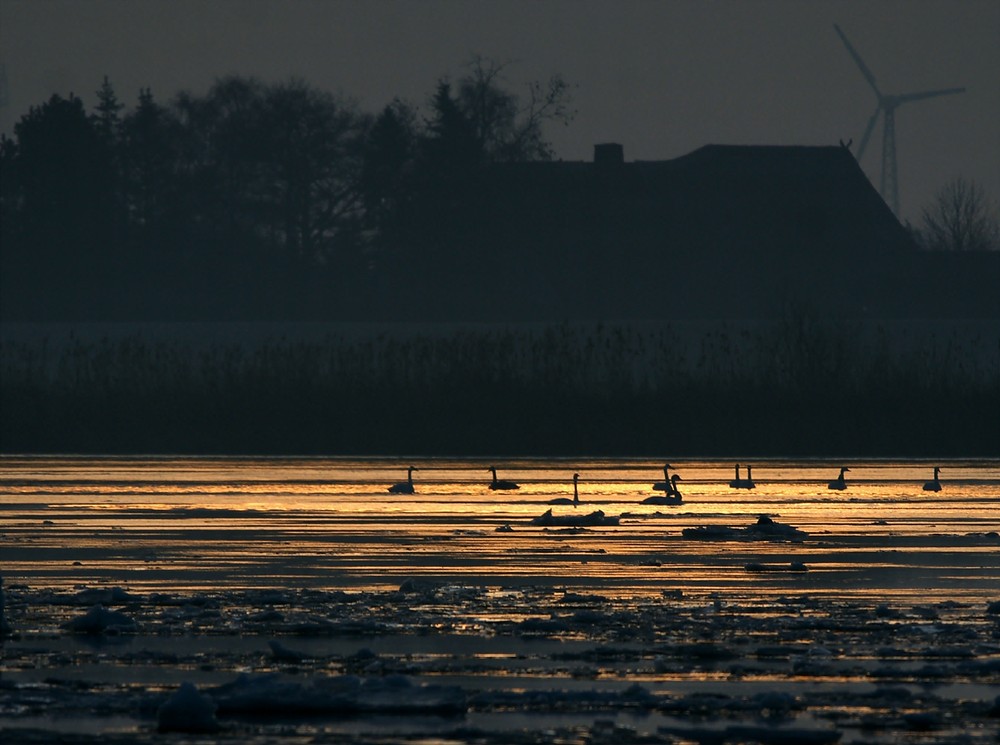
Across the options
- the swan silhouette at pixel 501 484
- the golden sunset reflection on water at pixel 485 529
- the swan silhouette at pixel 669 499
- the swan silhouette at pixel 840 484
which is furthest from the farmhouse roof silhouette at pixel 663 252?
the swan silhouette at pixel 669 499

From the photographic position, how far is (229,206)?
8219cm

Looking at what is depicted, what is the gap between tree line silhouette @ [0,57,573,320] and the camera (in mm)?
77625

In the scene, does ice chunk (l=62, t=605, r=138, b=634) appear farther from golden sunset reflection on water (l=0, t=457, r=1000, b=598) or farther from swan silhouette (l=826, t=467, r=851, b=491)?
swan silhouette (l=826, t=467, r=851, b=491)

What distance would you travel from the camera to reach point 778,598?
14648 millimetres

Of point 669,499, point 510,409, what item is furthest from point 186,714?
point 510,409

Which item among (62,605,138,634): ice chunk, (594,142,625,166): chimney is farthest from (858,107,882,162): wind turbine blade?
(62,605,138,634): ice chunk

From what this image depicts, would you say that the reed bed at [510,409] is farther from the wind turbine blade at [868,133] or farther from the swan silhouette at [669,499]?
the wind turbine blade at [868,133]

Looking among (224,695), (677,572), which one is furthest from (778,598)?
(224,695)

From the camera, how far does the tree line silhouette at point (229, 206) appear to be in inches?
3056

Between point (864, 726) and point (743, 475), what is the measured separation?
18827mm

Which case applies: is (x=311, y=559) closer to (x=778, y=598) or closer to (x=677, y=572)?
(x=677, y=572)

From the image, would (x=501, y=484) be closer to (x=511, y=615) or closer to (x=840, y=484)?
(x=840, y=484)

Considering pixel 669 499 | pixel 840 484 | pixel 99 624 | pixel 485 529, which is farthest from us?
pixel 840 484

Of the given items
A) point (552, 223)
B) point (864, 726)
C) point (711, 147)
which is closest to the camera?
point (864, 726)
